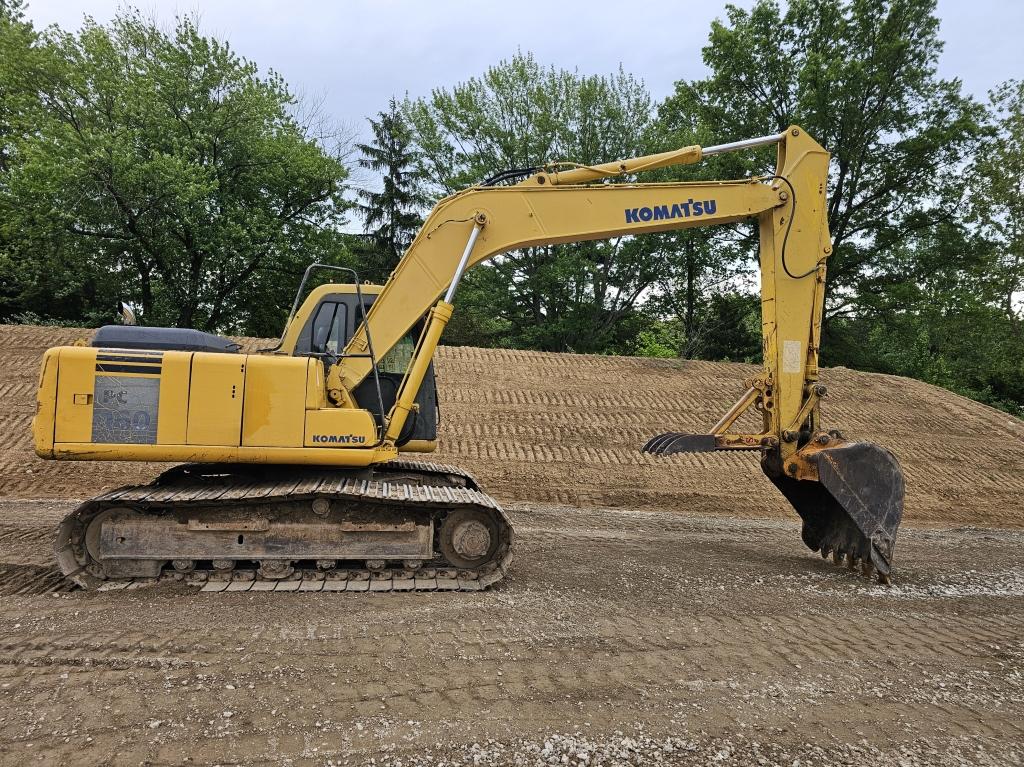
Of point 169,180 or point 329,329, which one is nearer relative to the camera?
point 329,329

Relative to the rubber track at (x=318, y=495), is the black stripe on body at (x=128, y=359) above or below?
above

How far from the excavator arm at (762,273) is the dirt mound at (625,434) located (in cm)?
486

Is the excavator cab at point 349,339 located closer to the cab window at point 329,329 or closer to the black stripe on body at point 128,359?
the cab window at point 329,329

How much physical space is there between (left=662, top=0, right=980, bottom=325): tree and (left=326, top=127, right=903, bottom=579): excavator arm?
62.9 ft

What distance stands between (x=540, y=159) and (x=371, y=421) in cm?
2252

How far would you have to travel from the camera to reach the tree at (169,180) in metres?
18.1

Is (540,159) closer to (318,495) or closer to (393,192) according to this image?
(393,192)

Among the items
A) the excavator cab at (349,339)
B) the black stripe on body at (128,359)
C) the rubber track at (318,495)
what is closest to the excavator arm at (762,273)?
the excavator cab at (349,339)

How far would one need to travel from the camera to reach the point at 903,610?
5.49 meters

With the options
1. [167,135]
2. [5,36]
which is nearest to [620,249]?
[167,135]

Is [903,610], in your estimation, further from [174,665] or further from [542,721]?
[174,665]

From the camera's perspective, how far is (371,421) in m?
5.73

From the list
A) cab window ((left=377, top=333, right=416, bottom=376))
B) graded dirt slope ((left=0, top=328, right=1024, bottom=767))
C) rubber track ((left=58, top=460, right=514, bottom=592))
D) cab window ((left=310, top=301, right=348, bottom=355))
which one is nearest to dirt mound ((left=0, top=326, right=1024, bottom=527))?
graded dirt slope ((left=0, top=328, right=1024, bottom=767))

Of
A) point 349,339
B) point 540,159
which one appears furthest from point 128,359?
point 540,159
